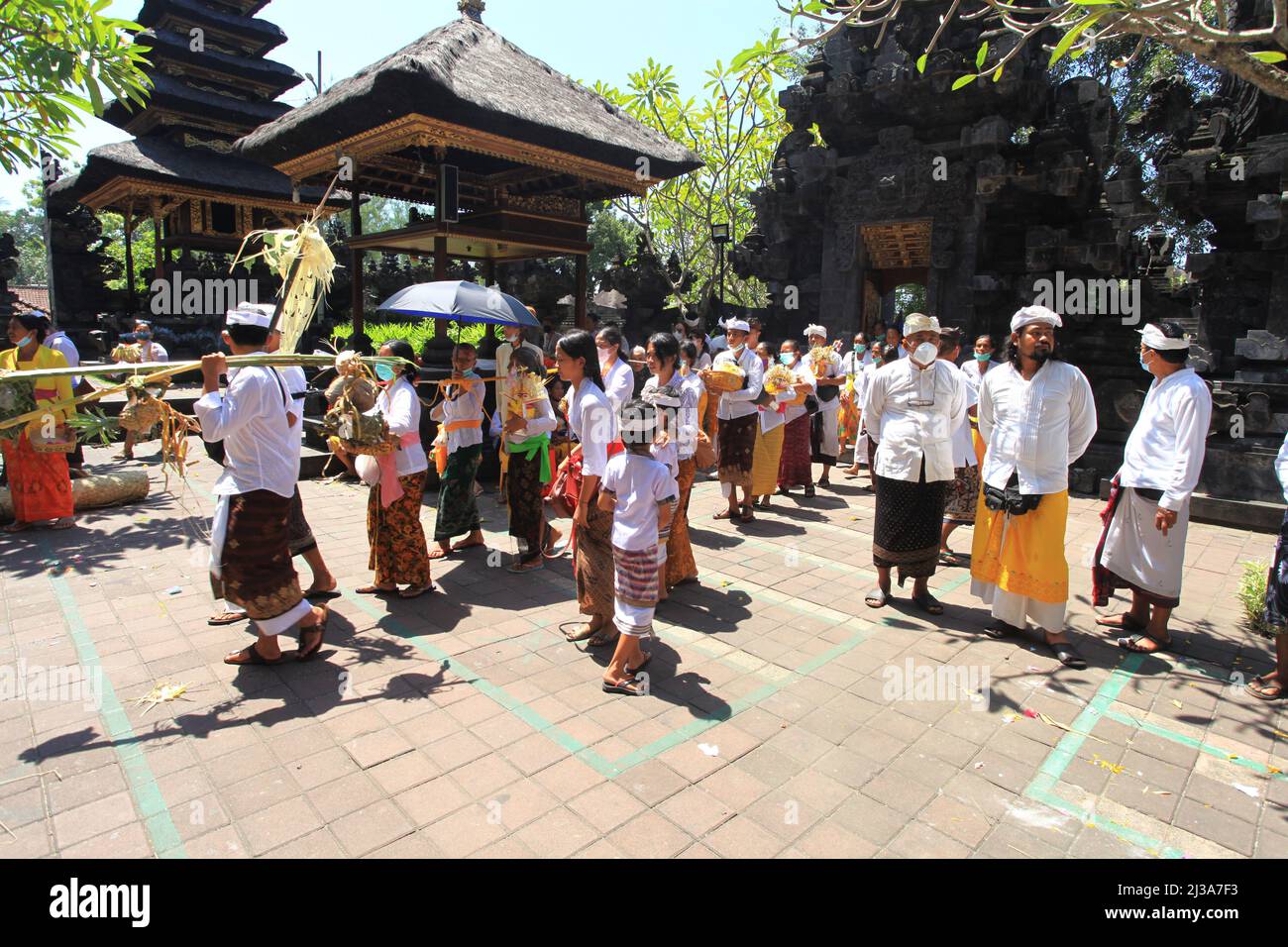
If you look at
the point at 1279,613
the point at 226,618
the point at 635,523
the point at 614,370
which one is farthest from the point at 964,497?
the point at 226,618

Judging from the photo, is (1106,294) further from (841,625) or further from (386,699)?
(386,699)

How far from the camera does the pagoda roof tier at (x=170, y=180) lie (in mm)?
17828

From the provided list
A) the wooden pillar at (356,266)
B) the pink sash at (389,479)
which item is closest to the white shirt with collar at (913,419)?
the pink sash at (389,479)

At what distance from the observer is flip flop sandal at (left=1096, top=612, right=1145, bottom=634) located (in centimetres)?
496

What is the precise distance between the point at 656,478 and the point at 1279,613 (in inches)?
141

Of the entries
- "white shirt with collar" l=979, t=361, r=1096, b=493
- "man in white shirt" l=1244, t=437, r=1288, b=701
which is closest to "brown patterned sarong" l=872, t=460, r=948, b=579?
"white shirt with collar" l=979, t=361, r=1096, b=493

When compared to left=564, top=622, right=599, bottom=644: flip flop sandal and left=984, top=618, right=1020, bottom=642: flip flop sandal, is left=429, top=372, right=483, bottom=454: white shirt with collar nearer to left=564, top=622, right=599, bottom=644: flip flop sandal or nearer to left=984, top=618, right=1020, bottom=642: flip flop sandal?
left=564, top=622, right=599, bottom=644: flip flop sandal

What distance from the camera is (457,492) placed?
245 inches

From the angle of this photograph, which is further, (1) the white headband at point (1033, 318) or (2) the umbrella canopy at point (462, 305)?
(2) the umbrella canopy at point (462, 305)

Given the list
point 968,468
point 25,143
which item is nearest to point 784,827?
point 968,468

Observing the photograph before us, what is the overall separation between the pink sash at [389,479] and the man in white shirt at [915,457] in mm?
3499

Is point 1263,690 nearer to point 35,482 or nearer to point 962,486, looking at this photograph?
point 962,486
